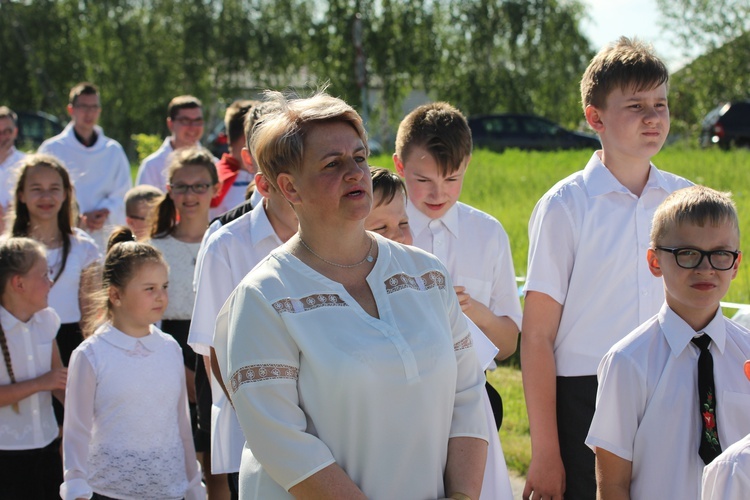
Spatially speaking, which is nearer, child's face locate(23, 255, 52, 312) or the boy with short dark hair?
the boy with short dark hair

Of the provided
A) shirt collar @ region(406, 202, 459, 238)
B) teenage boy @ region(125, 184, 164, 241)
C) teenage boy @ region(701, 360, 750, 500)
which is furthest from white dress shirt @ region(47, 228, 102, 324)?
teenage boy @ region(701, 360, 750, 500)

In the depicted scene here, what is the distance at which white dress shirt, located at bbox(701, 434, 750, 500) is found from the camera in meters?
2.33

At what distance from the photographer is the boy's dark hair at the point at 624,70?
11.9 ft

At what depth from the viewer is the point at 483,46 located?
39.0 metres

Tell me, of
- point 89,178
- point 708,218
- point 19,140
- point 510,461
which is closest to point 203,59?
point 19,140

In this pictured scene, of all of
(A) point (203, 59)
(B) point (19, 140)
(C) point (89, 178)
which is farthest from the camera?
(A) point (203, 59)

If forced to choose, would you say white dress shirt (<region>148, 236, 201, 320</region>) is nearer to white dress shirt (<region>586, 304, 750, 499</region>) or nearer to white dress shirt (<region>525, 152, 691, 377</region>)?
white dress shirt (<region>525, 152, 691, 377</region>)

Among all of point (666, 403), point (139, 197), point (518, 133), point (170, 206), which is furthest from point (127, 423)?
point (518, 133)

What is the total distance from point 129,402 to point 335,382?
83.9 inches

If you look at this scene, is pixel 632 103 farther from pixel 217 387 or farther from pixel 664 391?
pixel 217 387

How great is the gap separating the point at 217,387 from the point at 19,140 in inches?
857

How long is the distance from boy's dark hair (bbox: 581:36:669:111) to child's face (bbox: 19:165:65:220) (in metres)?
3.45

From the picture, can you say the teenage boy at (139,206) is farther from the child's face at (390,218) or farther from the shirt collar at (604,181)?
the shirt collar at (604,181)

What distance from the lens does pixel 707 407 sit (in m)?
2.91
